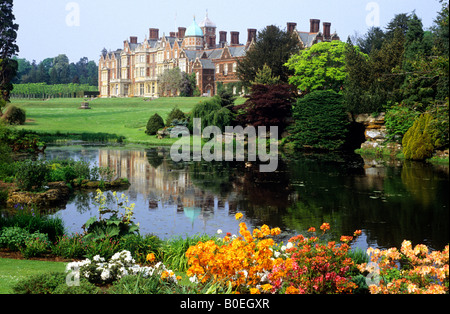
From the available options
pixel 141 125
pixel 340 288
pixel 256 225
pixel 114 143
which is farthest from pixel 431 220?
pixel 141 125

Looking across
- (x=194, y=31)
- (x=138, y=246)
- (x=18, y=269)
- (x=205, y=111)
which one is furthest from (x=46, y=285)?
(x=194, y=31)

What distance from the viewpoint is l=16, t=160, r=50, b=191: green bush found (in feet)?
60.8

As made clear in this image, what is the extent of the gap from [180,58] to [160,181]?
62432 mm

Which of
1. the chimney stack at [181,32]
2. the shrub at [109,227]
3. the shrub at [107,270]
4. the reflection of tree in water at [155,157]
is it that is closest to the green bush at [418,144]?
the reflection of tree in water at [155,157]

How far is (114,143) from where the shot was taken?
1553 inches

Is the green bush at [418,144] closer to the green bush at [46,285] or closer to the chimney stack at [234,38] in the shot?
the green bush at [46,285]

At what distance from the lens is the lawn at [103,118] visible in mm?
44125

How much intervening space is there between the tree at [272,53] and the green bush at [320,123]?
10.1 m

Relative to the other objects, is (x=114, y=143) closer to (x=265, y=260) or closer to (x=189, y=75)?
(x=265, y=260)

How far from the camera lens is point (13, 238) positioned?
37.4 feet

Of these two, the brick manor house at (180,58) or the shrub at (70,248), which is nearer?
the shrub at (70,248)

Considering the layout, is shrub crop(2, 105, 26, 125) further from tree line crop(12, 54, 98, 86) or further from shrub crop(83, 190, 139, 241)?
tree line crop(12, 54, 98, 86)

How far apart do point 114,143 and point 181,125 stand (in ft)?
17.8

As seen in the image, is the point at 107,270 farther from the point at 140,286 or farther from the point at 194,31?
the point at 194,31
